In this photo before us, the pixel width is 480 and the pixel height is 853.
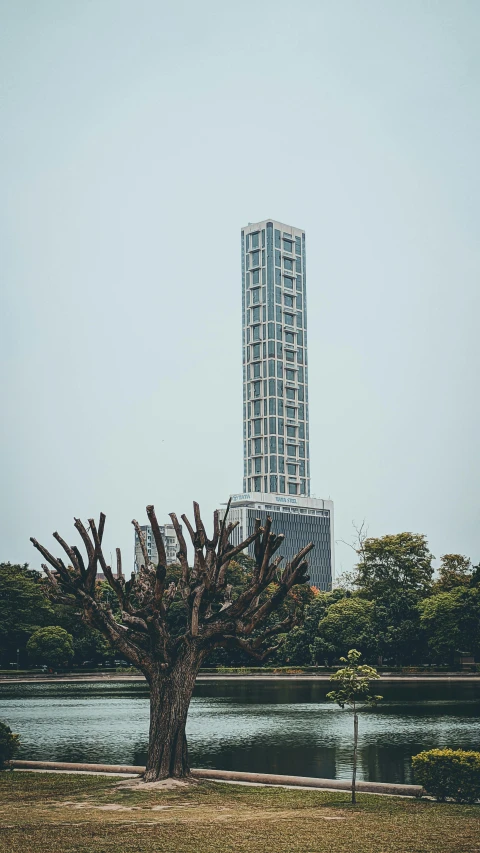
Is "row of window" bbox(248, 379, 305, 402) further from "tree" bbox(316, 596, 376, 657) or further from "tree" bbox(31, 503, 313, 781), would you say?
"tree" bbox(31, 503, 313, 781)

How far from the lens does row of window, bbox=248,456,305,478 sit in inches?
7431

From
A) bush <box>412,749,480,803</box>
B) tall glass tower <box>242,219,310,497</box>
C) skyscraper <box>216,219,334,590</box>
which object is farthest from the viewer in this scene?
tall glass tower <box>242,219,310,497</box>

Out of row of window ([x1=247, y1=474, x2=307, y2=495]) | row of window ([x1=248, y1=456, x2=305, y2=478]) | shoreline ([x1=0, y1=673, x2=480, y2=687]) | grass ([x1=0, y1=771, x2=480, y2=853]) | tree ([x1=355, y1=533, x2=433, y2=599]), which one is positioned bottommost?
grass ([x1=0, y1=771, x2=480, y2=853])

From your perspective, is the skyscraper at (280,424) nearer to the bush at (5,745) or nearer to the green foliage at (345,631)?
the green foliage at (345,631)

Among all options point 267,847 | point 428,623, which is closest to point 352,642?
point 428,623

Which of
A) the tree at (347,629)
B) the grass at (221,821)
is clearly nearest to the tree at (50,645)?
the tree at (347,629)

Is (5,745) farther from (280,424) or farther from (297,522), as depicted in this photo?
(280,424)

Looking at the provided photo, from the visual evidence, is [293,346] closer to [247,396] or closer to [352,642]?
[247,396]

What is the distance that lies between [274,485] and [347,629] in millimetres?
104158

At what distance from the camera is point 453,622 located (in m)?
77.1

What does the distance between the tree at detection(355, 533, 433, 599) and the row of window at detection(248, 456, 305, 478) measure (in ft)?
288

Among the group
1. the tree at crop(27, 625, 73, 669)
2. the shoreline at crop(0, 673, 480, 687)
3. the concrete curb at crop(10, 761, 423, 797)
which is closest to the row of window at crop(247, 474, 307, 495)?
the shoreline at crop(0, 673, 480, 687)

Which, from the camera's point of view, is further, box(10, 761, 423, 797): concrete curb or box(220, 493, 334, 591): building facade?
box(220, 493, 334, 591): building facade

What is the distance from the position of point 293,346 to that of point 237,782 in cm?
17739
